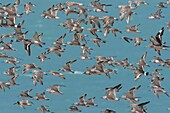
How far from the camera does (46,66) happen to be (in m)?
187

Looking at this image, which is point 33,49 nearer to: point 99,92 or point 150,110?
point 99,92

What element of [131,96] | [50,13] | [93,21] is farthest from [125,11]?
[131,96]

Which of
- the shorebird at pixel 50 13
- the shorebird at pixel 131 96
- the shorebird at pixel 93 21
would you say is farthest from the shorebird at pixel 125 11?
the shorebird at pixel 131 96

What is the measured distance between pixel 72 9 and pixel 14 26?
6.23 metres

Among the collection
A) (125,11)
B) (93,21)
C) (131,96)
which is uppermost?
(125,11)

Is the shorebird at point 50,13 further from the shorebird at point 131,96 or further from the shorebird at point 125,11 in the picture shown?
the shorebird at point 131,96

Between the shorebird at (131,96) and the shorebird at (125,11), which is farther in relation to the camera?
the shorebird at (125,11)

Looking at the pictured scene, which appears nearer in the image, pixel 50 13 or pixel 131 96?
pixel 131 96

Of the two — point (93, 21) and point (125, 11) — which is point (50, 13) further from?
point (125, 11)

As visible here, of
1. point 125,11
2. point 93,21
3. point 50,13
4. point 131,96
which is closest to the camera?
point 131,96

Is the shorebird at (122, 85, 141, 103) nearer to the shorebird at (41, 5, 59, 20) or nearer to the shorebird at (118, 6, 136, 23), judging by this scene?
the shorebird at (118, 6, 136, 23)

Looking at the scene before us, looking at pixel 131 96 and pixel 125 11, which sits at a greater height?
pixel 125 11

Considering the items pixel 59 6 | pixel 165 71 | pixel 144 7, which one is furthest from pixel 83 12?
pixel 165 71

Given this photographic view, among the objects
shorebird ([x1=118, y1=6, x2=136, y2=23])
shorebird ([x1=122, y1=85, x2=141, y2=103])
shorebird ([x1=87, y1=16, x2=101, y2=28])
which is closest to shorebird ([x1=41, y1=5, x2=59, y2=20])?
shorebird ([x1=87, y1=16, x2=101, y2=28])
